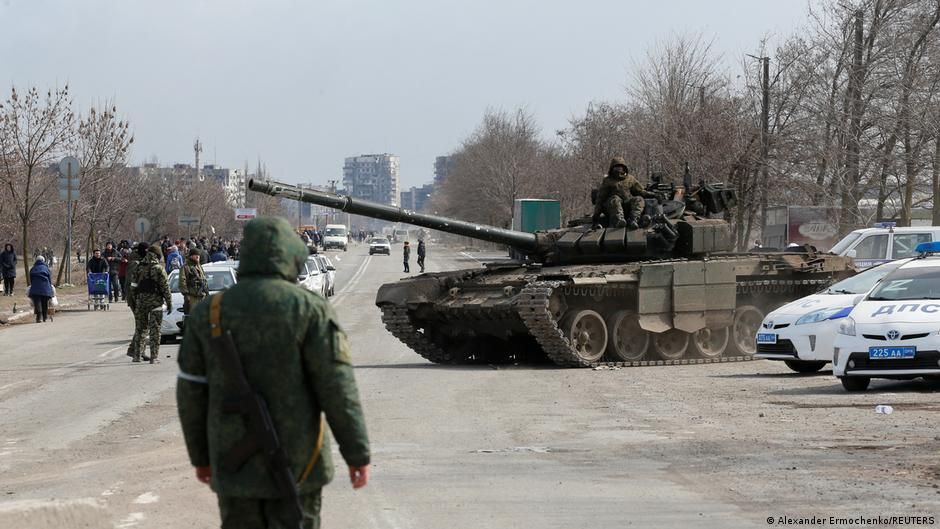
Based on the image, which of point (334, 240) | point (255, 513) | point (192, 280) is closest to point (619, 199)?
point (192, 280)

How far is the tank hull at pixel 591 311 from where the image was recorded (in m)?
18.8

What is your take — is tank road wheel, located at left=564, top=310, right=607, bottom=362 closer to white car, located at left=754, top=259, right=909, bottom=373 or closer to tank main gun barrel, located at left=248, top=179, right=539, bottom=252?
tank main gun barrel, located at left=248, top=179, right=539, bottom=252

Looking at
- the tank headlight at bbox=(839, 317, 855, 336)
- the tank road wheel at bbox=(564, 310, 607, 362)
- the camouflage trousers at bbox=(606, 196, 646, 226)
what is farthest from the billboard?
the tank headlight at bbox=(839, 317, 855, 336)

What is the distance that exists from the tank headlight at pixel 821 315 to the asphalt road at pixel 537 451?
0.71 m

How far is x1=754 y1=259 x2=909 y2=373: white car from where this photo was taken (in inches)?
675

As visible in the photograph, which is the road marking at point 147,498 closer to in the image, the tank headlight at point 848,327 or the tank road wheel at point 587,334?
the tank headlight at point 848,327

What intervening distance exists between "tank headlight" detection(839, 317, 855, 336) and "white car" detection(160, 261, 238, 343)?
1170 cm

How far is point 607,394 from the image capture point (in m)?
15.6

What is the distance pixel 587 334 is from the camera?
19.4 metres

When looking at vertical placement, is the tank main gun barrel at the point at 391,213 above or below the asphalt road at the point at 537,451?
above

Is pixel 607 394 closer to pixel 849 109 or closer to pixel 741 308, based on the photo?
pixel 741 308

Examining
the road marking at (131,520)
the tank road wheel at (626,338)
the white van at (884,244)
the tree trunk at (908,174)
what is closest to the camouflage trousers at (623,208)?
the tank road wheel at (626,338)

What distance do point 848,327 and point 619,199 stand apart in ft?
19.3

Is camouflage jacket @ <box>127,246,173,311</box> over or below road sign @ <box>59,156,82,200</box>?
below
